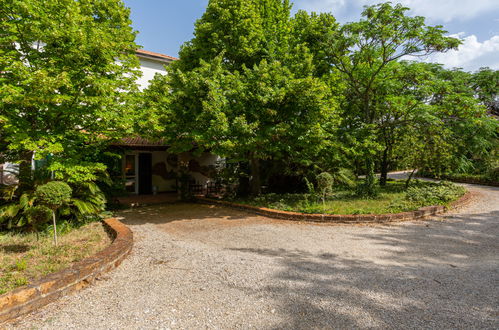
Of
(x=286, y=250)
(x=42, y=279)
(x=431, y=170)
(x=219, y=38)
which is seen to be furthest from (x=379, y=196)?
(x=42, y=279)

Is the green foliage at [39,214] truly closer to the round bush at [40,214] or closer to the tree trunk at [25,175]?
the round bush at [40,214]

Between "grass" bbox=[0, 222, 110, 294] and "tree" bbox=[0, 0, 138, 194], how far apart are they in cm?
165

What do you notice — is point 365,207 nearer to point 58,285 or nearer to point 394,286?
point 394,286

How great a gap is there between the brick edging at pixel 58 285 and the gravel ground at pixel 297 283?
0.54ft

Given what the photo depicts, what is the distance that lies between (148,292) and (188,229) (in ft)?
12.2

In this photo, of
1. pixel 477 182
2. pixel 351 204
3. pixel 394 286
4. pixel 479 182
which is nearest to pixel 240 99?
pixel 351 204

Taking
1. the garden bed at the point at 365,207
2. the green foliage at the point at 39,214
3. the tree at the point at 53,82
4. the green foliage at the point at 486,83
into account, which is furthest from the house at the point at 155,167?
the green foliage at the point at 486,83

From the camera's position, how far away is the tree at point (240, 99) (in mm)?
8102

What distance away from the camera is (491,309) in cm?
312

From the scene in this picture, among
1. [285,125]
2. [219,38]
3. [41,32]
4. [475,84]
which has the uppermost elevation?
[475,84]

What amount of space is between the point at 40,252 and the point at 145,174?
413 inches

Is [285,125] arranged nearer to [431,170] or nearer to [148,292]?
[148,292]

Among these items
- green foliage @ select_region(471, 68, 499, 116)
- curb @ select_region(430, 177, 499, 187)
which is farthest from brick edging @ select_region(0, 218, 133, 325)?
green foliage @ select_region(471, 68, 499, 116)

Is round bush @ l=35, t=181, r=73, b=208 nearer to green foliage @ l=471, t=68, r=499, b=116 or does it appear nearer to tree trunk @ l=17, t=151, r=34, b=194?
tree trunk @ l=17, t=151, r=34, b=194
